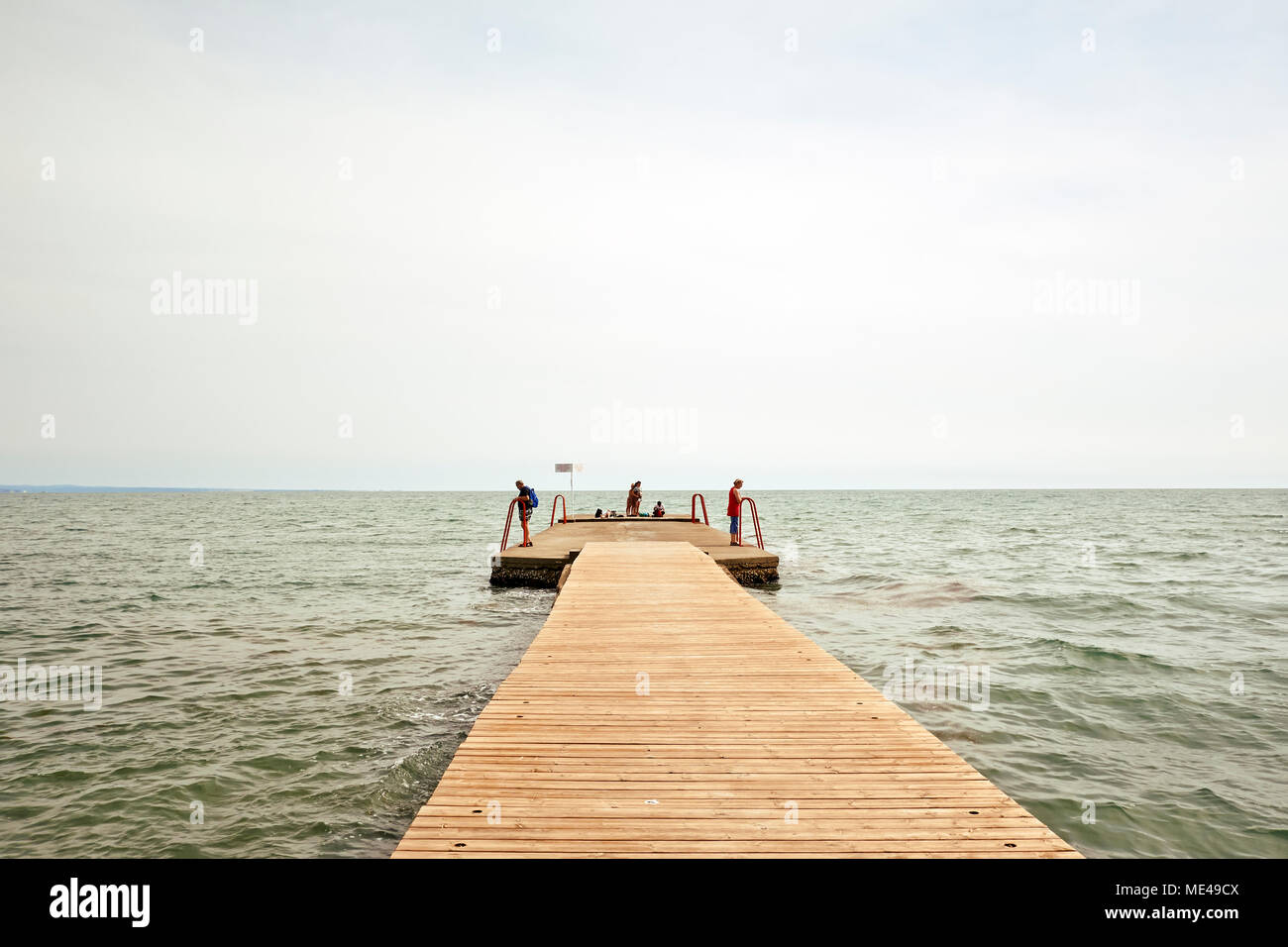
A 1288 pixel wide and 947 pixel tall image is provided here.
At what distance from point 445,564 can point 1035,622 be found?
2032cm

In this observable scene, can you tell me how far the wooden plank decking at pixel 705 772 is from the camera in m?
3.60

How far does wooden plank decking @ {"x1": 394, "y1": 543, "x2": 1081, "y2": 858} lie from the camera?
360cm

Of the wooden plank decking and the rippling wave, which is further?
the rippling wave

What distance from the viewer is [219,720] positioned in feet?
29.0

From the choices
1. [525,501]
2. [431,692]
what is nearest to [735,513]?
[525,501]
